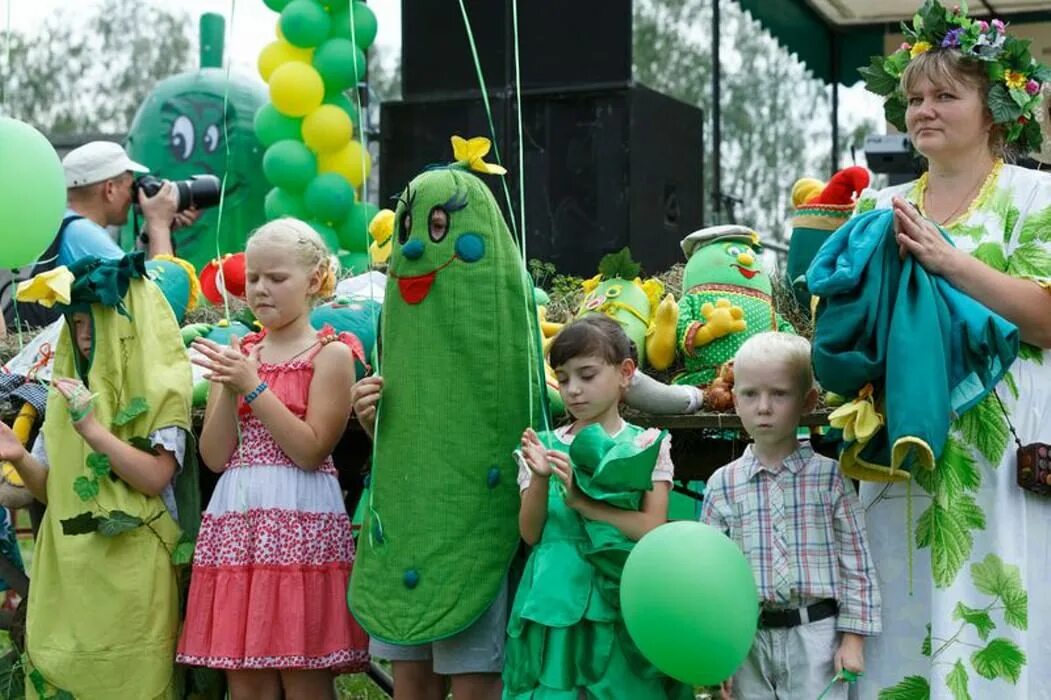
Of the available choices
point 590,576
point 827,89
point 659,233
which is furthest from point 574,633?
point 827,89

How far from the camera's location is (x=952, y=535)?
3.00m

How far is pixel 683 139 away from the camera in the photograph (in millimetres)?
7402

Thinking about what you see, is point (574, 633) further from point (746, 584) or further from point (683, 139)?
point (683, 139)

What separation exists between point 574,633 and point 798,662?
44cm

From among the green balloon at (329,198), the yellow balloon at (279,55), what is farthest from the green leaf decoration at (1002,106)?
the yellow balloon at (279,55)

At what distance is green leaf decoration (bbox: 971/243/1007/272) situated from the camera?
308 cm

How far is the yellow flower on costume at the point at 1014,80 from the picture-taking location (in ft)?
10.2

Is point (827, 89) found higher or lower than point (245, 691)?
higher

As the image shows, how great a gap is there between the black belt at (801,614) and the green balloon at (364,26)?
494 centimetres

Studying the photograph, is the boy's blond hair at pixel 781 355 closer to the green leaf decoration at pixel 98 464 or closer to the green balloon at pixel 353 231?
the green leaf decoration at pixel 98 464

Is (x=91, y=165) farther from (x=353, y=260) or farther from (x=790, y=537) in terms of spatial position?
(x=790, y=537)

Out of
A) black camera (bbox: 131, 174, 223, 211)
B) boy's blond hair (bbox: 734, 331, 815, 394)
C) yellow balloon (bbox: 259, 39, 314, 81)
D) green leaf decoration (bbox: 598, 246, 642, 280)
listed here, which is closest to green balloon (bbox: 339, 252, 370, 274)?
yellow balloon (bbox: 259, 39, 314, 81)

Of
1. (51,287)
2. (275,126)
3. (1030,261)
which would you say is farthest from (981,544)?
(275,126)

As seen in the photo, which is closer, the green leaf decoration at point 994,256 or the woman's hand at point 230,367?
the green leaf decoration at point 994,256
